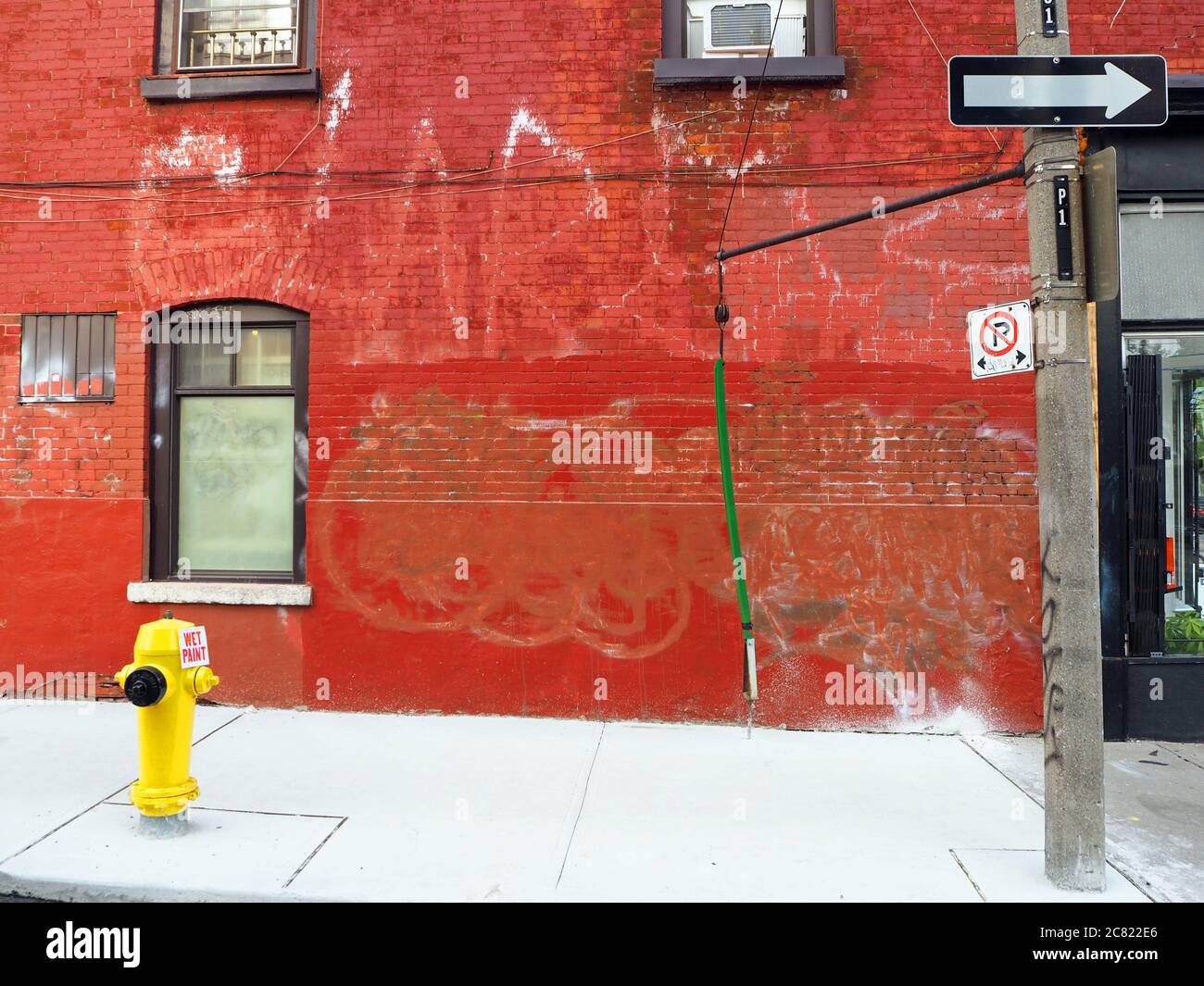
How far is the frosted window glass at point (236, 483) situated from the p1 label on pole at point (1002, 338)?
5.01m

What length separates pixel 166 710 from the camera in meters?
4.39

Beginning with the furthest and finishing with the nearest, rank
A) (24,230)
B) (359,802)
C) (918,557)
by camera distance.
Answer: (24,230) < (918,557) < (359,802)

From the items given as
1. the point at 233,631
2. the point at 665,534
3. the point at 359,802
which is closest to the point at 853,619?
the point at 665,534

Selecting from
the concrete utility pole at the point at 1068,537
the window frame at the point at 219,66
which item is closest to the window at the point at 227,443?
the window frame at the point at 219,66

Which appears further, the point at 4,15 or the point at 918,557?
the point at 4,15

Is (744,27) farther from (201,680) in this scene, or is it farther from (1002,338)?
(201,680)

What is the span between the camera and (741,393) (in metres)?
6.57

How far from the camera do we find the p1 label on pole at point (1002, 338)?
4199mm

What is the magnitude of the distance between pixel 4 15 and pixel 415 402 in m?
4.53

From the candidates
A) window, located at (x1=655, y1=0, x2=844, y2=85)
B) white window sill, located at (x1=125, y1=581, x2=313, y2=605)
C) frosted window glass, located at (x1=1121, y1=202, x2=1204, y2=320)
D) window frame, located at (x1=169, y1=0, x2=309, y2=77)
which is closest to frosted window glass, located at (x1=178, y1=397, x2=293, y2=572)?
white window sill, located at (x1=125, y1=581, x2=313, y2=605)

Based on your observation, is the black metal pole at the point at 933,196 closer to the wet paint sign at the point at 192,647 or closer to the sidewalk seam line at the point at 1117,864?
the sidewalk seam line at the point at 1117,864

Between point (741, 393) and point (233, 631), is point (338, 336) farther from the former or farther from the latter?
point (741, 393)

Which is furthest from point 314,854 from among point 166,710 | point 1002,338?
point 1002,338

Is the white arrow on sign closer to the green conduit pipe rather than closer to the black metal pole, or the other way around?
the black metal pole
